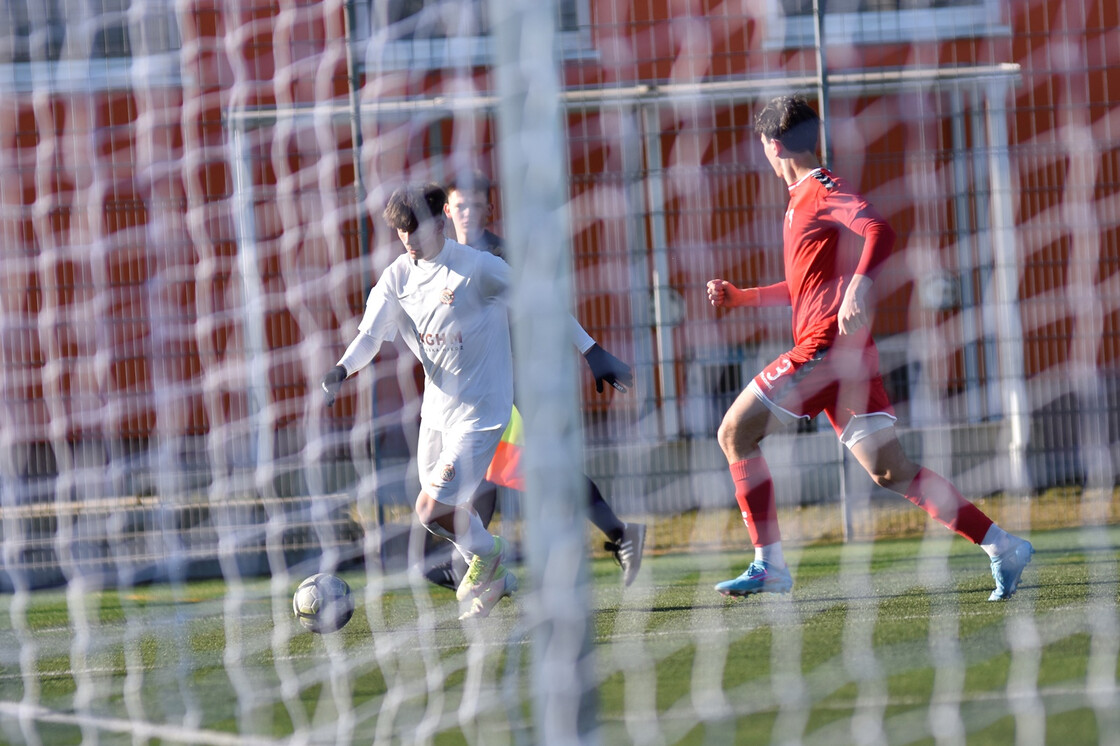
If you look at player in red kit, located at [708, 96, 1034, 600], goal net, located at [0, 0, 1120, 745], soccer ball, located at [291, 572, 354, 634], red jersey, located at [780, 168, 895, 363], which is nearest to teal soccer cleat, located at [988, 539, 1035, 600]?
player in red kit, located at [708, 96, 1034, 600]

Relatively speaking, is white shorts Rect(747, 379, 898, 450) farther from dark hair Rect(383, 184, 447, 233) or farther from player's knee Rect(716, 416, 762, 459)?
dark hair Rect(383, 184, 447, 233)

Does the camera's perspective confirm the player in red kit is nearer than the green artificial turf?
No

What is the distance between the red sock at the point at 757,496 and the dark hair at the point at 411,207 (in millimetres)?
1492

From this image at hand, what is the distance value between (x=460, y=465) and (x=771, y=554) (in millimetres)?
1202

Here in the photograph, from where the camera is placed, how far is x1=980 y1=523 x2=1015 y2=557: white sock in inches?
172

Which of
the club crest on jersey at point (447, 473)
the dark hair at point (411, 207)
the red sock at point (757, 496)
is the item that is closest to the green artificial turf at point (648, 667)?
the red sock at point (757, 496)

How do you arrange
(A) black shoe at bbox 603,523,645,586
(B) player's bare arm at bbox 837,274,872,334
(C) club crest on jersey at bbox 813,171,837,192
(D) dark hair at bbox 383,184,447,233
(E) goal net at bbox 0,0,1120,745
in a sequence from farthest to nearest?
(E) goal net at bbox 0,0,1120,745 < (A) black shoe at bbox 603,523,645,586 < (D) dark hair at bbox 383,184,447,233 < (C) club crest on jersey at bbox 813,171,837,192 < (B) player's bare arm at bbox 837,274,872,334

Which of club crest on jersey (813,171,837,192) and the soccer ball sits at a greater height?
club crest on jersey (813,171,837,192)

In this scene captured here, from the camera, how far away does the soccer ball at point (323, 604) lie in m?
4.51

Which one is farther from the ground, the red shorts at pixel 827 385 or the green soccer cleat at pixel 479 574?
the red shorts at pixel 827 385

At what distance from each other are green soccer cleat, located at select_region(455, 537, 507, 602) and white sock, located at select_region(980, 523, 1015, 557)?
1.80 meters

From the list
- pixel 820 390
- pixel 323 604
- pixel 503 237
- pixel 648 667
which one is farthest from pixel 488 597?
pixel 503 237

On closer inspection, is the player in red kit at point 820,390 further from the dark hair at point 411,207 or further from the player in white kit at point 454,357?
the dark hair at point 411,207

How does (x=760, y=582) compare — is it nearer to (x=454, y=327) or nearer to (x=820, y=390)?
(x=820, y=390)
